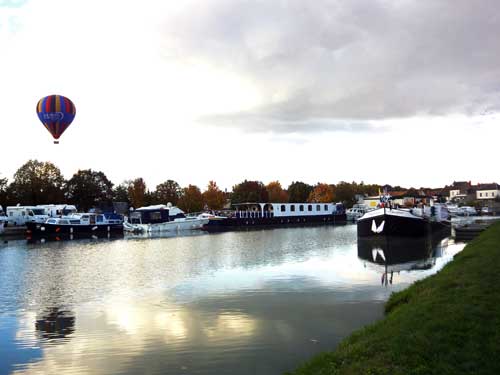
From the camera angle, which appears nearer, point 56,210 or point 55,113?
point 55,113

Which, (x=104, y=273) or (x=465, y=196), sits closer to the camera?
(x=104, y=273)

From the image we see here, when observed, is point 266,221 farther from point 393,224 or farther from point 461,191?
point 461,191

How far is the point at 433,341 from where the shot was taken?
8.04m

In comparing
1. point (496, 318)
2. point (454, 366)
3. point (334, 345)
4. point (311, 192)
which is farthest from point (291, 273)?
point (311, 192)

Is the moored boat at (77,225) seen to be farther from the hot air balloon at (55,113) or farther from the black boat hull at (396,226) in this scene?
the black boat hull at (396,226)

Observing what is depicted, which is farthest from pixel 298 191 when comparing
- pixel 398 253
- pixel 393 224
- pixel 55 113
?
pixel 398 253

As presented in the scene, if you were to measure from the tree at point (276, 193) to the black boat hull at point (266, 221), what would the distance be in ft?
142

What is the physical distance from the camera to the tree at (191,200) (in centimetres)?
10456

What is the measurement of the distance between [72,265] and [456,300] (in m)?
23.1

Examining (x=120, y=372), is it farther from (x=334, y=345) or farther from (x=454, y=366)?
(x=454, y=366)

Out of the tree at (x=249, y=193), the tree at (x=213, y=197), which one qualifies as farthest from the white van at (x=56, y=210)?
the tree at (x=249, y=193)

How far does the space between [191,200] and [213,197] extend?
7.54 meters

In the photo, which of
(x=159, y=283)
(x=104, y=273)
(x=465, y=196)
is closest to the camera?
(x=159, y=283)

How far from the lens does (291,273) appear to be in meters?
22.4
